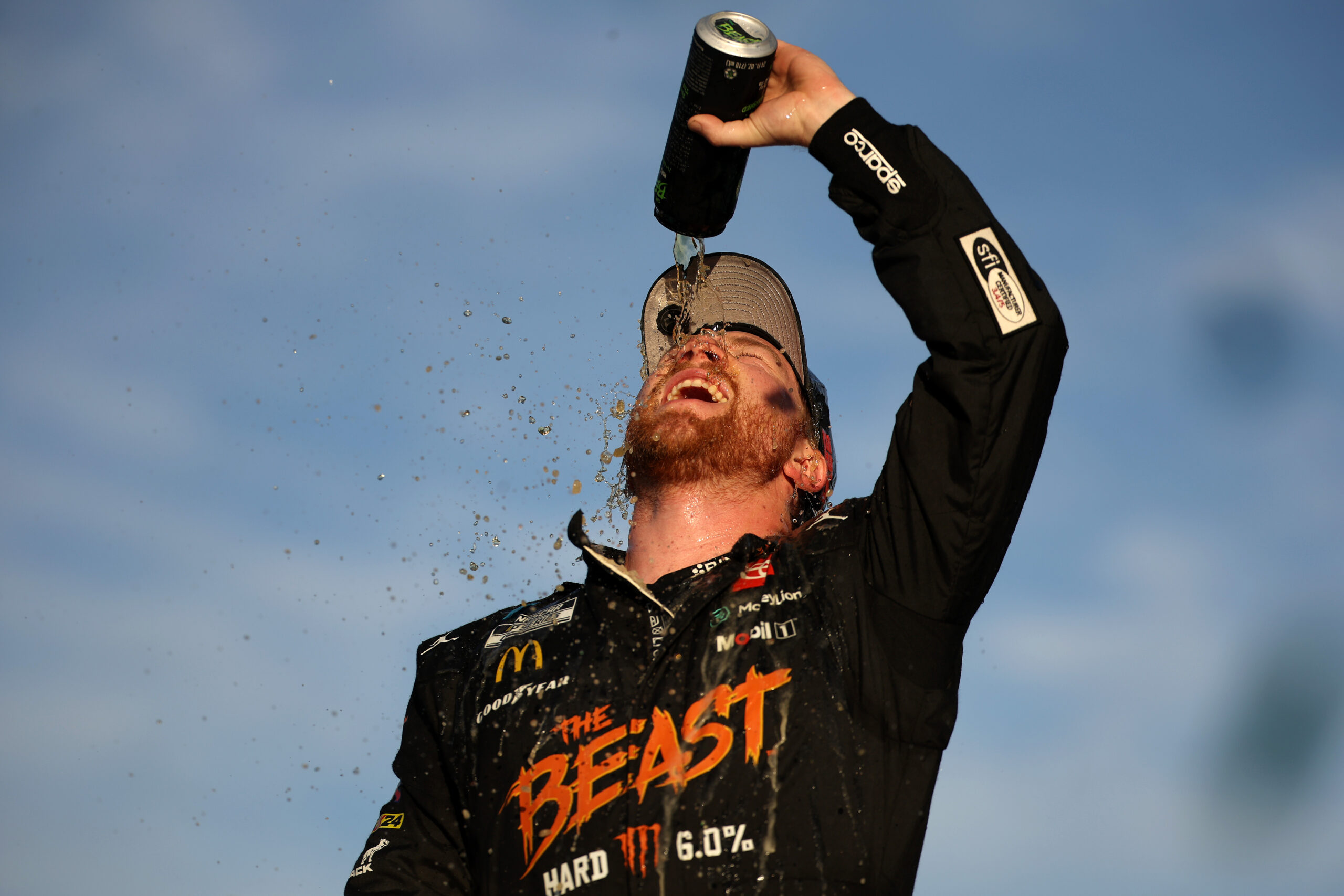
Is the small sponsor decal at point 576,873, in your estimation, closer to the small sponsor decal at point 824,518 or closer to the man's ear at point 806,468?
the small sponsor decal at point 824,518

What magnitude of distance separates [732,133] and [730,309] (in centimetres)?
161

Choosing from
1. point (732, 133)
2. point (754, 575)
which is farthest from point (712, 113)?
point (754, 575)

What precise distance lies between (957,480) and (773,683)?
2.79ft

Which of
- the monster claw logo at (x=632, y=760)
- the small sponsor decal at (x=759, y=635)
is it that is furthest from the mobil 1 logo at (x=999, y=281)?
the monster claw logo at (x=632, y=760)

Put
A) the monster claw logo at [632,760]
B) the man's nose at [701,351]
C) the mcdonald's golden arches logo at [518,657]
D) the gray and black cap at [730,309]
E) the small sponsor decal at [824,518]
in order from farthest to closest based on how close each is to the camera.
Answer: the gray and black cap at [730,309] → the man's nose at [701,351] → the small sponsor decal at [824,518] → the mcdonald's golden arches logo at [518,657] → the monster claw logo at [632,760]

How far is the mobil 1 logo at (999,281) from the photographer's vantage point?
348 cm

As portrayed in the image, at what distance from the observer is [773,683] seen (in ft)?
11.6

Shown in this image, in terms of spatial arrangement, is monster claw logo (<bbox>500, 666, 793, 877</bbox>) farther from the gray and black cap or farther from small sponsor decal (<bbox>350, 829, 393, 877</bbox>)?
the gray and black cap

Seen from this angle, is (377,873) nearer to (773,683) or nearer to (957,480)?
(773,683)

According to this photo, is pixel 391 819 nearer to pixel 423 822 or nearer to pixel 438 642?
pixel 423 822

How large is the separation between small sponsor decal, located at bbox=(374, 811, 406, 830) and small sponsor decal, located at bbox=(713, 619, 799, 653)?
4.79ft

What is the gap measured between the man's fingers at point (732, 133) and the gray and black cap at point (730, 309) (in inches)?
58.0

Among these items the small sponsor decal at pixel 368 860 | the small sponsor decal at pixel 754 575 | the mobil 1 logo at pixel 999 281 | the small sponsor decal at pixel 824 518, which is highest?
the mobil 1 logo at pixel 999 281

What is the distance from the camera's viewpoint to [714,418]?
4719mm
